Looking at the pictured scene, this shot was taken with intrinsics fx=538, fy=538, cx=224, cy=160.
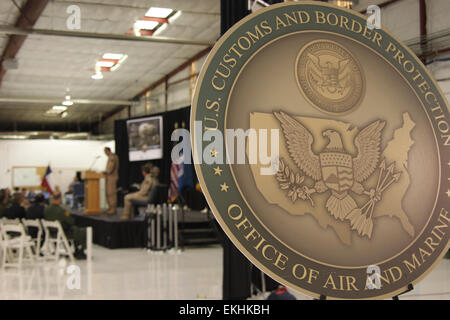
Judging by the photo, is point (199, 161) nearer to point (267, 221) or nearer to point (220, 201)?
point (220, 201)

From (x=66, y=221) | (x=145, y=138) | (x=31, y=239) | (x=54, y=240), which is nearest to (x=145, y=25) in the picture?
(x=66, y=221)

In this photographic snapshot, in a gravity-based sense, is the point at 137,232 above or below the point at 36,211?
below

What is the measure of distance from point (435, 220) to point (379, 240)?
260 millimetres

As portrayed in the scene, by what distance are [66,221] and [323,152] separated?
25.9 feet

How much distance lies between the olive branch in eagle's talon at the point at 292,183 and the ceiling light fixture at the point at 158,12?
10257 mm

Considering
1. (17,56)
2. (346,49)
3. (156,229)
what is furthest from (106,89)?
(346,49)

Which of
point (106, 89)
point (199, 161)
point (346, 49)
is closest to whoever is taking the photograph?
point (199, 161)

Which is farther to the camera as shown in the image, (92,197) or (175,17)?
(92,197)

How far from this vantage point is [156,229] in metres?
10.9

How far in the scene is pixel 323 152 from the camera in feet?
5.68

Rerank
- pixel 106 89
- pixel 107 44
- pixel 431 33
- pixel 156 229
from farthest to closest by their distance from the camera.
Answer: pixel 106 89, pixel 107 44, pixel 156 229, pixel 431 33

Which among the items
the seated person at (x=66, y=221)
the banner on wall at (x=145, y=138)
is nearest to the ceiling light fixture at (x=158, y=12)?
the seated person at (x=66, y=221)

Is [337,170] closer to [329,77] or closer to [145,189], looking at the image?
[329,77]

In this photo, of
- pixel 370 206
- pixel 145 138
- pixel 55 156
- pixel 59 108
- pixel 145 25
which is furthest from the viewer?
pixel 59 108
